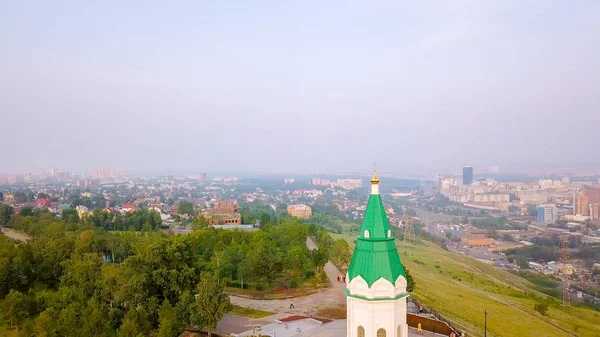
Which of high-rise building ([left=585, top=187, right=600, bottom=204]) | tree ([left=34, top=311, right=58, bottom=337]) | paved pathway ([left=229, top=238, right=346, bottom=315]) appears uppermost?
high-rise building ([left=585, top=187, right=600, bottom=204])

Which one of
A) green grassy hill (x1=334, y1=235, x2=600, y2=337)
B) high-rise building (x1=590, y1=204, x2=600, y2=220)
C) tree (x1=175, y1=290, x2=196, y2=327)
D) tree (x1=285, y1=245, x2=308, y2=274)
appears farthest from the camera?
high-rise building (x1=590, y1=204, x2=600, y2=220)

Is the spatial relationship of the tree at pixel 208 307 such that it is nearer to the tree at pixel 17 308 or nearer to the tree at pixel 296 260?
the tree at pixel 17 308

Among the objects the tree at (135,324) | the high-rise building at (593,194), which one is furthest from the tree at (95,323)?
the high-rise building at (593,194)

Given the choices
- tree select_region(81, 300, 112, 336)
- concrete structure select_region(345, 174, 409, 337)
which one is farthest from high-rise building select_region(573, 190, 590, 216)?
tree select_region(81, 300, 112, 336)

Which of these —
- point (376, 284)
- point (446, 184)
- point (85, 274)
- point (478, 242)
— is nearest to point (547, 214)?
point (478, 242)

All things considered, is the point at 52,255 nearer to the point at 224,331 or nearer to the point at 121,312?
the point at 121,312

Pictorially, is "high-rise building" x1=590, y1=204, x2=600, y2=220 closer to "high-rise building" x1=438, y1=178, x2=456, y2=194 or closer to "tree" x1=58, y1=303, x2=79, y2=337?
"high-rise building" x1=438, y1=178, x2=456, y2=194

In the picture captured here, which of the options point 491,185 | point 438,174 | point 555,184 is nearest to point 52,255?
point 555,184
